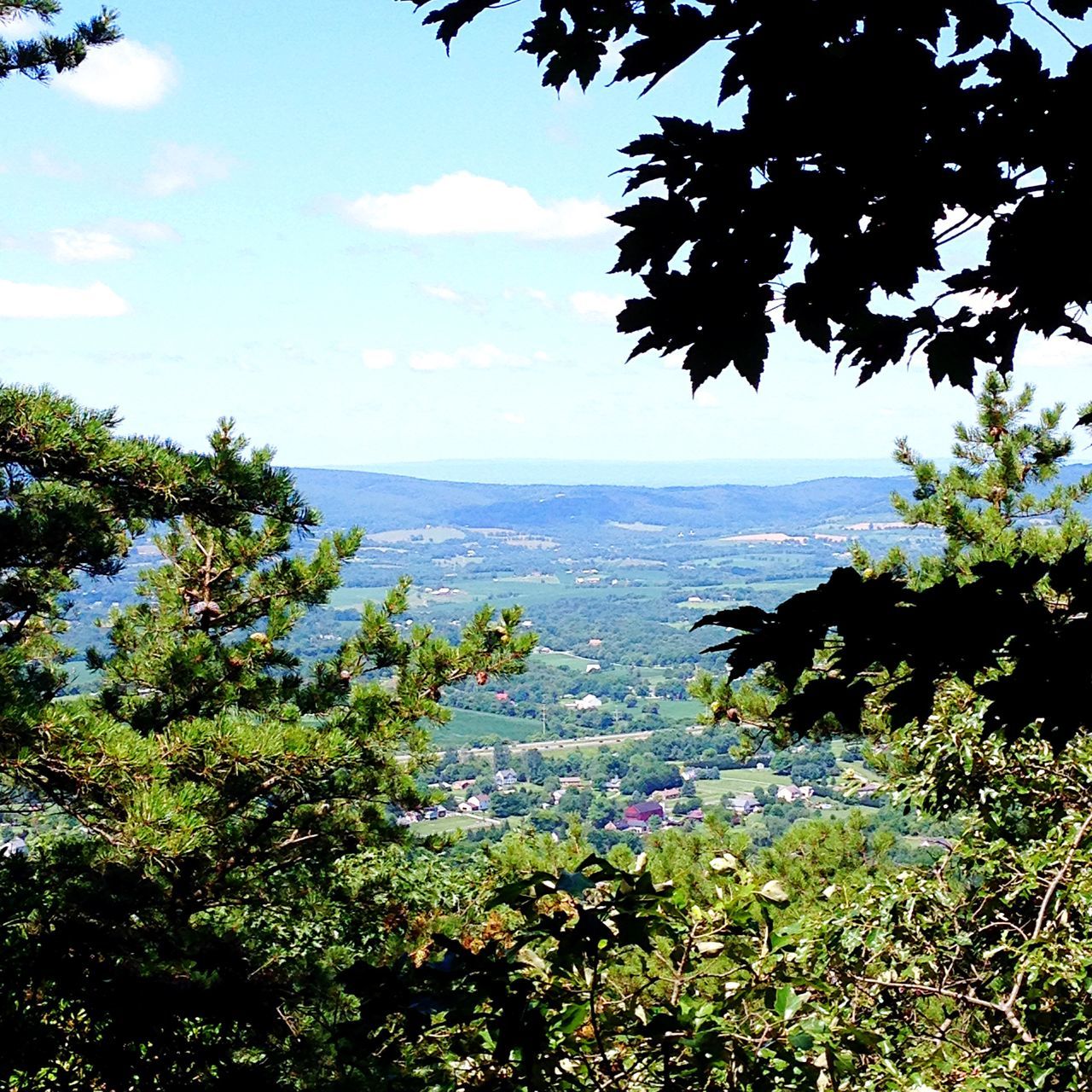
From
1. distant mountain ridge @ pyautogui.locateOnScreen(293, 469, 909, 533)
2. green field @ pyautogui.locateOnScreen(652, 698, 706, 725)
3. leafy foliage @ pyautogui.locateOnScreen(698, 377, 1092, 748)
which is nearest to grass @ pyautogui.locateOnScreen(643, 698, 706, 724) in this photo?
green field @ pyautogui.locateOnScreen(652, 698, 706, 725)

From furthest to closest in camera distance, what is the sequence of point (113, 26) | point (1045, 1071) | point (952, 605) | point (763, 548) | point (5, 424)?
point (763, 548)
point (113, 26)
point (5, 424)
point (1045, 1071)
point (952, 605)

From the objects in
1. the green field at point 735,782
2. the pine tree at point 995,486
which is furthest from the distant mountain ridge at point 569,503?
the pine tree at point 995,486

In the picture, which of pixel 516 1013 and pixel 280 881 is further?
pixel 280 881

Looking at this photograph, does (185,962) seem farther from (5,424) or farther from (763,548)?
(763,548)

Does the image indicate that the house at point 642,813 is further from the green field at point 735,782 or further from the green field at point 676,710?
the green field at point 676,710

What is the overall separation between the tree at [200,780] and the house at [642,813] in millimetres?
26618

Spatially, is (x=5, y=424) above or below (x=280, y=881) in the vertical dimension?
above

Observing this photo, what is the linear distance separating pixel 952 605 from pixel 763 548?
408 ft

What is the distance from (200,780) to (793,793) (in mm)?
36857

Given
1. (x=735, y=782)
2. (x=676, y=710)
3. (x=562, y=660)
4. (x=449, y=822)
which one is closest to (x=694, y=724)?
(x=449, y=822)

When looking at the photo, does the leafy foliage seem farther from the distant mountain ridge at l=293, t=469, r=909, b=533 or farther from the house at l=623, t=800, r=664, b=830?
the distant mountain ridge at l=293, t=469, r=909, b=533

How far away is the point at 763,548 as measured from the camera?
122625mm

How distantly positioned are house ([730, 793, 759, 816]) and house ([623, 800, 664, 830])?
9.53 feet

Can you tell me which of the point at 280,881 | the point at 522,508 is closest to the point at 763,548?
Answer: the point at 522,508
